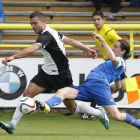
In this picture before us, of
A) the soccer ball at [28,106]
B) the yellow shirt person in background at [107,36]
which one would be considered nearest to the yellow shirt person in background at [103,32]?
the yellow shirt person in background at [107,36]

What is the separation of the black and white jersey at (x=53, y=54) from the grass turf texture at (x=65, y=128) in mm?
972

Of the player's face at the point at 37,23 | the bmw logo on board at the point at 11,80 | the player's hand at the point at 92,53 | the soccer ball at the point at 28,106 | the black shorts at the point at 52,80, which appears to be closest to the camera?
the soccer ball at the point at 28,106

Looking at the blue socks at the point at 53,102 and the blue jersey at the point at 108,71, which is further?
the blue jersey at the point at 108,71

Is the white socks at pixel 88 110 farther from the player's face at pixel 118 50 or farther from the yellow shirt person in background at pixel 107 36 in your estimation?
the yellow shirt person in background at pixel 107 36

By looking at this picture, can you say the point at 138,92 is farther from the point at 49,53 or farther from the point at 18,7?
the point at 18,7

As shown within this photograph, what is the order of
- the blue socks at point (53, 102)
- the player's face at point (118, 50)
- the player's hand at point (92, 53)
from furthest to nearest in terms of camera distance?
the player's hand at point (92, 53)
the player's face at point (118, 50)
the blue socks at point (53, 102)

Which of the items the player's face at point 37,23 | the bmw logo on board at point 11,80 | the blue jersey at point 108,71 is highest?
the player's face at point 37,23

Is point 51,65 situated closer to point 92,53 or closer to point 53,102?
point 92,53

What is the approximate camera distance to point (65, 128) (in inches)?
275

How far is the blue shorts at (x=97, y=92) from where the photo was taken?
557cm

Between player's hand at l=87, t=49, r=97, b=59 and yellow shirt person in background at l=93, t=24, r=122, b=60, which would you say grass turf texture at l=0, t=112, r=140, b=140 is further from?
yellow shirt person in background at l=93, t=24, r=122, b=60

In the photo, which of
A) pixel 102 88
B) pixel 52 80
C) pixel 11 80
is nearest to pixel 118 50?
pixel 102 88

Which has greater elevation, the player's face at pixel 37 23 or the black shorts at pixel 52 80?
the player's face at pixel 37 23

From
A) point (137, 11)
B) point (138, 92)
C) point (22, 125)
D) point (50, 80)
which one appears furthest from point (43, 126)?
point (137, 11)
